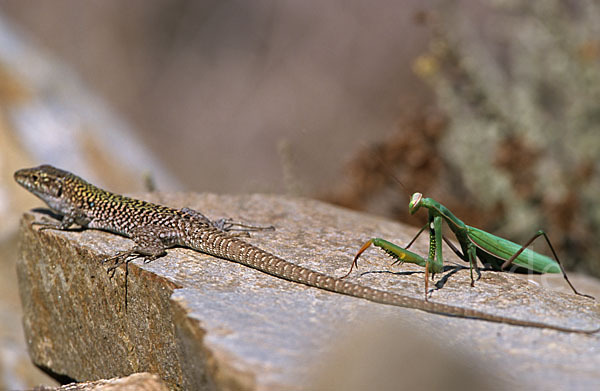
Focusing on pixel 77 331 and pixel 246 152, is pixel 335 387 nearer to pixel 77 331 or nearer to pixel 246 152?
pixel 77 331

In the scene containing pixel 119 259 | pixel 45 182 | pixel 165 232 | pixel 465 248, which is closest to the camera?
pixel 465 248

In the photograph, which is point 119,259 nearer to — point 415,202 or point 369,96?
point 415,202

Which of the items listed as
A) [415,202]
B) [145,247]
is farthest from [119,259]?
[415,202]

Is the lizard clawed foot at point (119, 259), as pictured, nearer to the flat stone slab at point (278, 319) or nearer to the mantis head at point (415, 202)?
the flat stone slab at point (278, 319)

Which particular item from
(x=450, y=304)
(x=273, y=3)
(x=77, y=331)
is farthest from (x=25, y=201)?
(x=273, y=3)

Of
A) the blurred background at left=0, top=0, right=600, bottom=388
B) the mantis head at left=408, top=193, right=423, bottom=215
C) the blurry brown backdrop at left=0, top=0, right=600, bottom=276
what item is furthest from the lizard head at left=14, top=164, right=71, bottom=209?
the mantis head at left=408, top=193, right=423, bottom=215

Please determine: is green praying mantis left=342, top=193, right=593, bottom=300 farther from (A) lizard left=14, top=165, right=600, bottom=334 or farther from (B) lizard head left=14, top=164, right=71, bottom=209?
(B) lizard head left=14, top=164, right=71, bottom=209
